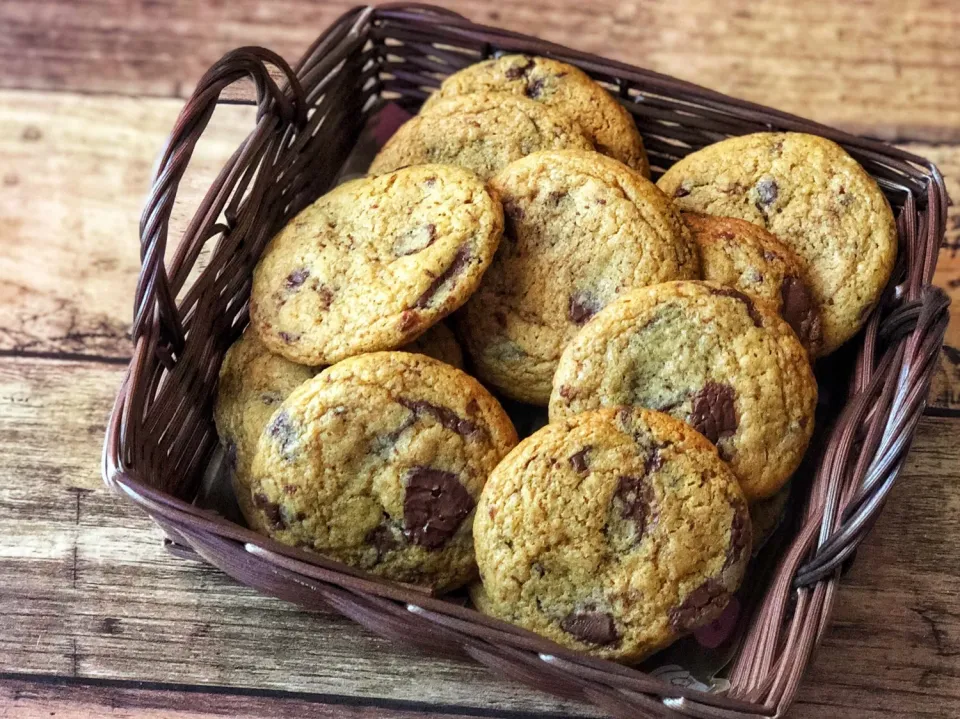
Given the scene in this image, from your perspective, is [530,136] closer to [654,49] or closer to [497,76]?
[497,76]

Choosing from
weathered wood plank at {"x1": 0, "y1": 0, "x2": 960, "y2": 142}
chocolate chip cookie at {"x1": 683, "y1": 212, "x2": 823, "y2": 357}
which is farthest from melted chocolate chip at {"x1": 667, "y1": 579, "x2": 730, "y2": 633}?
weathered wood plank at {"x1": 0, "y1": 0, "x2": 960, "y2": 142}

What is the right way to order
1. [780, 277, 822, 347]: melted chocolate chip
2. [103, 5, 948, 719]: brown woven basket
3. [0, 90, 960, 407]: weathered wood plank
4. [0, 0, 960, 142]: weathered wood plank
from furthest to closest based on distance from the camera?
[0, 0, 960, 142]: weathered wood plank
[0, 90, 960, 407]: weathered wood plank
[780, 277, 822, 347]: melted chocolate chip
[103, 5, 948, 719]: brown woven basket

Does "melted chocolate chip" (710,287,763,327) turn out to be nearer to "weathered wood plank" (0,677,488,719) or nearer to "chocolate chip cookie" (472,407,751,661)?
"chocolate chip cookie" (472,407,751,661)

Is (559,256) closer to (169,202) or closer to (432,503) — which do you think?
(432,503)

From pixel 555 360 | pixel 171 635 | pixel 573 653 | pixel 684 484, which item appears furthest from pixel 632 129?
pixel 171 635

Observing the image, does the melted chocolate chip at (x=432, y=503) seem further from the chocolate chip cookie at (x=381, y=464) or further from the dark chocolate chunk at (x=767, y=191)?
the dark chocolate chunk at (x=767, y=191)

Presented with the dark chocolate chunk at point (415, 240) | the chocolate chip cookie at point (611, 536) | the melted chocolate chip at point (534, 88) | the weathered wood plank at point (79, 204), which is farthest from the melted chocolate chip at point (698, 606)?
the weathered wood plank at point (79, 204)

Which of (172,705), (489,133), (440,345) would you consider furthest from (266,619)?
(489,133)
